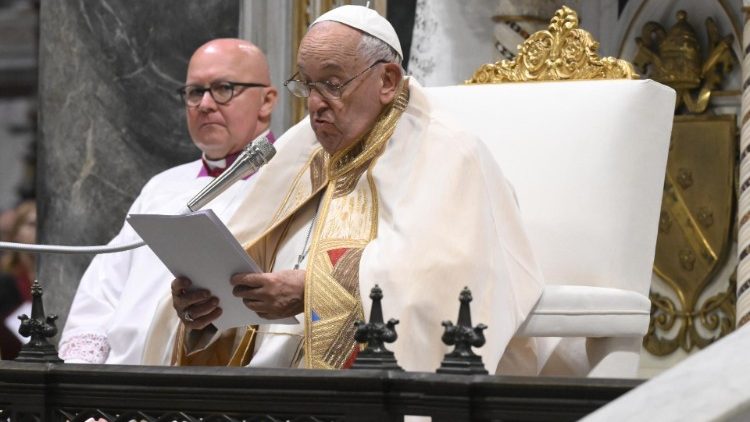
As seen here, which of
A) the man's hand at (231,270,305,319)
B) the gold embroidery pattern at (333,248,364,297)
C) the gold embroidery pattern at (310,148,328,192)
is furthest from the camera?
the gold embroidery pattern at (310,148,328,192)

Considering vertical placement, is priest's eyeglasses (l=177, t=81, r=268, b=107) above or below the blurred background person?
above

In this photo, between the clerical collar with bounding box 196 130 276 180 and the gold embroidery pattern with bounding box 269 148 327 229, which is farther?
the clerical collar with bounding box 196 130 276 180

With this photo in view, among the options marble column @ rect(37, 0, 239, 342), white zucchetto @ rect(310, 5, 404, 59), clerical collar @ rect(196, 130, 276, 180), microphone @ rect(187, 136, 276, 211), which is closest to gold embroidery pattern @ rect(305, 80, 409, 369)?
white zucchetto @ rect(310, 5, 404, 59)

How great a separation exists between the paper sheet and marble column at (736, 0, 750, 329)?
Result: 8.16 ft

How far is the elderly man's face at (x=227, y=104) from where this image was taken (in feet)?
20.7

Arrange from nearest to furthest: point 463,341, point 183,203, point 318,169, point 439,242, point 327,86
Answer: point 463,341
point 439,242
point 327,86
point 318,169
point 183,203

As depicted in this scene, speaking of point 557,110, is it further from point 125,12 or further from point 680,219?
point 125,12

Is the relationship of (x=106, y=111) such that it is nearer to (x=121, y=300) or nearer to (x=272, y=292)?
(x=121, y=300)

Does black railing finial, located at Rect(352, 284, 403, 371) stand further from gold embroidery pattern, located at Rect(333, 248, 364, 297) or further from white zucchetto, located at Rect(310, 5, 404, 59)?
white zucchetto, located at Rect(310, 5, 404, 59)

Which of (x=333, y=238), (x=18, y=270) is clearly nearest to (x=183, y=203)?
(x=333, y=238)

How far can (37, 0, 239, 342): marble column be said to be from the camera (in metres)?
8.29

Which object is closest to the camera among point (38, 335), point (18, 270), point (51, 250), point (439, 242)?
point (38, 335)

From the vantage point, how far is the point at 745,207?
677cm

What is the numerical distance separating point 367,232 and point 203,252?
2.01ft
